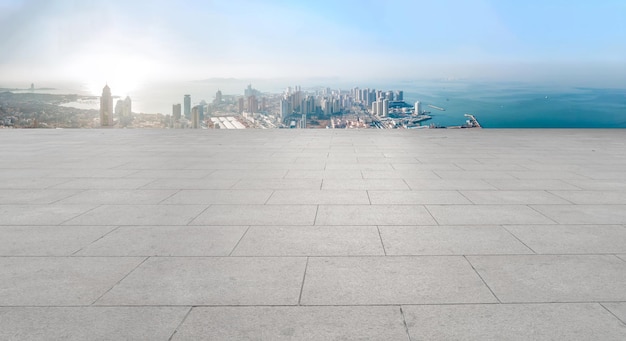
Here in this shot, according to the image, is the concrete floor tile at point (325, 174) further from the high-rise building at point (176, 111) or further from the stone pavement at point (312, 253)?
the high-rise building at point (176, 111)

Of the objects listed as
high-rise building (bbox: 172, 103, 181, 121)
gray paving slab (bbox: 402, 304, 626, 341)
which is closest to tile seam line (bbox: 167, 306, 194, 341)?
gray paving slab (bbox: 402, 304, 626, 341)

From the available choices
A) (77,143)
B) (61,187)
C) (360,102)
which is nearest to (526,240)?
(61,187)

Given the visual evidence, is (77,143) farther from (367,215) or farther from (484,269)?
(484,269)

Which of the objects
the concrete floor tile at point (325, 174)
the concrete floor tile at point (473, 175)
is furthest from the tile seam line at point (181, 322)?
the concrete floor tile at point (473, 175)

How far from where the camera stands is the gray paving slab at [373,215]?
24.6 ft

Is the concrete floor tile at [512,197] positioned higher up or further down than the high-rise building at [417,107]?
further down

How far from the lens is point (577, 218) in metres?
7.77

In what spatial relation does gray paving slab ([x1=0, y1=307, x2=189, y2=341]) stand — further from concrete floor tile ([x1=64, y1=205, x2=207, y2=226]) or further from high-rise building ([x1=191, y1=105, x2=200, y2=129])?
high-rise building ([x1=191, y1=105, x2=200, y2=129])

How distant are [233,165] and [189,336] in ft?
33.3

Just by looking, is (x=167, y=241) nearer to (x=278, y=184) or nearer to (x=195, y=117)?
(x=278, y=184)

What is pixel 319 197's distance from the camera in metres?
9.35

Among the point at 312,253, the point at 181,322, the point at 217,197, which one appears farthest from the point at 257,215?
the point at 181,322

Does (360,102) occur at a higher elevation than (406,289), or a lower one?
higher

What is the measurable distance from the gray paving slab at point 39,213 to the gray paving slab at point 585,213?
24.5 feet
